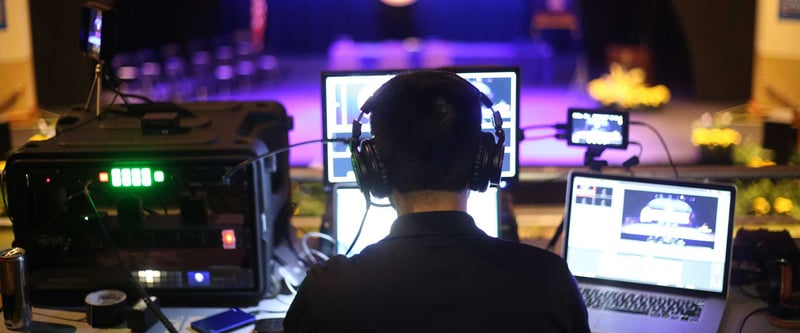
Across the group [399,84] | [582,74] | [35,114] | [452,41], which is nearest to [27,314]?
[399,84]

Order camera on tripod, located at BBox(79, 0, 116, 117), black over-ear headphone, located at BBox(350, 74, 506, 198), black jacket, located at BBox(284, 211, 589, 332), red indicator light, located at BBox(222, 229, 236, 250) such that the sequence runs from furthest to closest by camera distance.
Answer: camera on tripod, located at BBox(79, 0, 116, 117) < red indicator light, located at BBox(222, 229, 236, 250) < black over-ear headphone, located at BBox(350, 74, 506, 198) < black jacket, located at BBox(284, 211, 589, 332)

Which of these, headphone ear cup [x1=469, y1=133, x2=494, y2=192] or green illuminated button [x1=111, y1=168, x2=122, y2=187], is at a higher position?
headphone ear cup [x1=469, y1=133, x2=494, y2=192]

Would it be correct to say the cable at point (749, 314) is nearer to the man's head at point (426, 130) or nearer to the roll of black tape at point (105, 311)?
the man's head at point (426, 130)

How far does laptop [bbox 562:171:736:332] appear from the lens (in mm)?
2404

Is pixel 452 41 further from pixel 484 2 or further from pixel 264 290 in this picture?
pixel 264 290

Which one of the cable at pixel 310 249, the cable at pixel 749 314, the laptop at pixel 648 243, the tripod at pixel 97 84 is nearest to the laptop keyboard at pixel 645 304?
the laptop at pixel 648 243

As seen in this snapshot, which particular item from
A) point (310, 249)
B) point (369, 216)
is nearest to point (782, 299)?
point (369, 216)

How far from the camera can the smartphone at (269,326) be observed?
7.41ft

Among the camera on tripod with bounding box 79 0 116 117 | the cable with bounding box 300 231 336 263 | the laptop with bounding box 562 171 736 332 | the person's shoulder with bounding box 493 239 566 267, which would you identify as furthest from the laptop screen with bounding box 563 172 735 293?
the camera on tripod with bounding box 79 0 116 117

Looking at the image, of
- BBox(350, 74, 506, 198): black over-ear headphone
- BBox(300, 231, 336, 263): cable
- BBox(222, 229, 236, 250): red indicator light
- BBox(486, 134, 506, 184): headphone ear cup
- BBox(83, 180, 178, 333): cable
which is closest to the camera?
Result: BBox(350, 74, 506, 198): black over-ear headphone

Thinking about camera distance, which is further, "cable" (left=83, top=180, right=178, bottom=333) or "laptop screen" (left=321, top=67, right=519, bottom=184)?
"laptop screen" (left=321, top=67, right=519, bottom=184)

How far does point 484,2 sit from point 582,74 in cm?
372

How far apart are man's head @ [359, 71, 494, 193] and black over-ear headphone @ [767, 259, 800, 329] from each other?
1.32 meters

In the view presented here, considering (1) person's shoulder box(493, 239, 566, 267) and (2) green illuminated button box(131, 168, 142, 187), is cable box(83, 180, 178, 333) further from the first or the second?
(1) person's shoulder box(493, 239, 566, 267)
